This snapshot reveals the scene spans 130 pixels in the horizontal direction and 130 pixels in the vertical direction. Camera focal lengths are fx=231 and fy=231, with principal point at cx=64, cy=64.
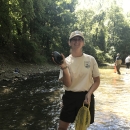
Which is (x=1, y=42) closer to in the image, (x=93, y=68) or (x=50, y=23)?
(x=50, y=23)

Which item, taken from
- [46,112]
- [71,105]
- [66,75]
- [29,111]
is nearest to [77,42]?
[66,75]

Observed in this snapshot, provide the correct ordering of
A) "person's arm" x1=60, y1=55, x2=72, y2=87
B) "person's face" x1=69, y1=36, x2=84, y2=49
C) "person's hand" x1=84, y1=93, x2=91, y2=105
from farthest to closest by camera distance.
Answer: "person's face" x1=69, y1=36, x2=84, y2=49 → "person's hand" x1=84, y1=93, x2=91, y2=105 → "person's arm" x1=60, y1=55, x2=72, y2=87

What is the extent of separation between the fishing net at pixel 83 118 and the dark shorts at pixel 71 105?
0.43 ft

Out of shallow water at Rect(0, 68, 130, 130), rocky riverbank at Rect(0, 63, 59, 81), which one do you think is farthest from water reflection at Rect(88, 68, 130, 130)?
rocky riverbank at Rect(0, 63, 59, 81)

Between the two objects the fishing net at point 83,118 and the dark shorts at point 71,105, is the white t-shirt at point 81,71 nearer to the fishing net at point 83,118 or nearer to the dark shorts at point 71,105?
the dark shorts at point 71,105

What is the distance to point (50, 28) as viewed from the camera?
115 feet

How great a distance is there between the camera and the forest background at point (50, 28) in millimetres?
18469

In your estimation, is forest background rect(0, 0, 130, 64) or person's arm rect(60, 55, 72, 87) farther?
forest background rect(0, 0, 130, 64)

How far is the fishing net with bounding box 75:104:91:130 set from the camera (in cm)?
351

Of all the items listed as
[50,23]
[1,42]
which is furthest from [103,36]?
[1,42]

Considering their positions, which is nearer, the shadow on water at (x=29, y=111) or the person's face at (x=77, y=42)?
the person's face at (x=77, y=42)

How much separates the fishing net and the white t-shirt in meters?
0.31

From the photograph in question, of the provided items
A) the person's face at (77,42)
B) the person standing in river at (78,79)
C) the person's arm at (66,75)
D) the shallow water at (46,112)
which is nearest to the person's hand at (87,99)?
the person standing in river at (78,79)

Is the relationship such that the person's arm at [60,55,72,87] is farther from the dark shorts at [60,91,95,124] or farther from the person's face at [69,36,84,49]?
the person's face at [69,36,84,49]
